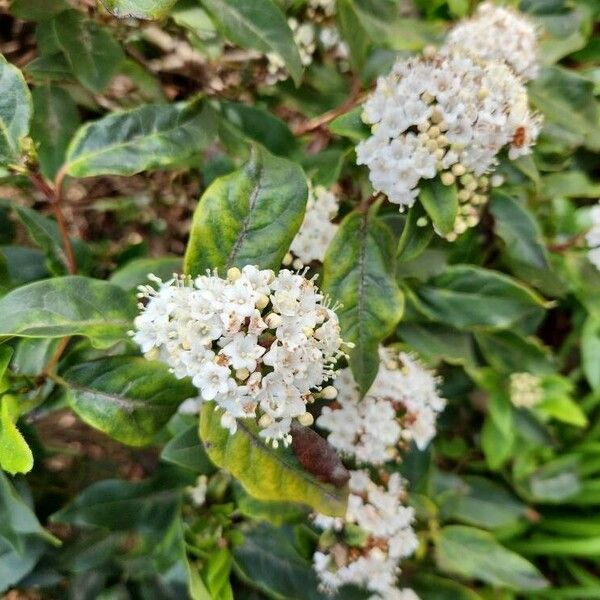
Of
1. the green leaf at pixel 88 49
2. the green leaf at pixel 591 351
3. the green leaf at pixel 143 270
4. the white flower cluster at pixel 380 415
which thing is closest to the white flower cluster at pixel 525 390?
the green leaf at pixel 591 351

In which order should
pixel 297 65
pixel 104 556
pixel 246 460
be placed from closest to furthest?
pixel 246 460 < pixel 297 65 < pixel 104 556

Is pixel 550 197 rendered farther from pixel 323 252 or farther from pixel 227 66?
pixel 227 66

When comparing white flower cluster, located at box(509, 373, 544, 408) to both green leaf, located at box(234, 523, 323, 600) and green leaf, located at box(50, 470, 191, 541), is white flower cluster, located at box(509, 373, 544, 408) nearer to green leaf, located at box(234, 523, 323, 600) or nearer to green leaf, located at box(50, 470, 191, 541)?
green leaf, located at box(234, 523, 323, 600)

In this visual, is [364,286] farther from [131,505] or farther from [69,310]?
[131,505]

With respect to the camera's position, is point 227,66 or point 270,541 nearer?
point 270,541

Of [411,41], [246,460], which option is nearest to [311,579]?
[246,460]

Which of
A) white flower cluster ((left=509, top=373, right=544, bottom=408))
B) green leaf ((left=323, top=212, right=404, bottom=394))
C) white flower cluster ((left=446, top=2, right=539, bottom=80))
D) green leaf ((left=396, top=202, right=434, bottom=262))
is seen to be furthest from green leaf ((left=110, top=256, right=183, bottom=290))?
white flower cluster ((left=509, top=373, right=544, bottom=408))
